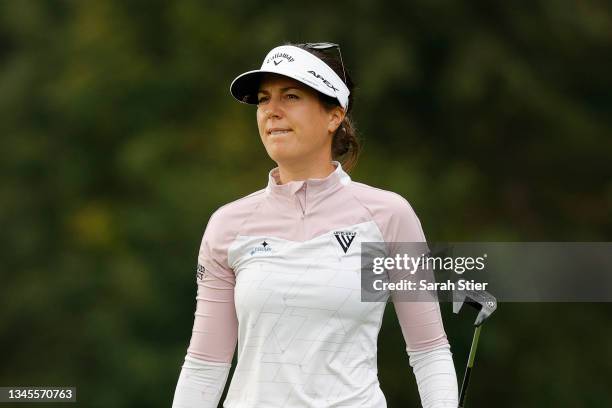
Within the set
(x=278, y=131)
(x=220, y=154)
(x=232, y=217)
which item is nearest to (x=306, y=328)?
(x=232, y=217)

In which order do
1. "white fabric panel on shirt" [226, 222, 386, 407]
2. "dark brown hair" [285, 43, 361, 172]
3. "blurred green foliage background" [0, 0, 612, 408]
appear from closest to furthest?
"white fabric panel on shirt" [226, 222, 386, 407] < "dark brown hair" [285, 43, 361, 172] < "blurred green foliage background" [0, 0, 612, 408]

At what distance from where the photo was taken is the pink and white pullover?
8.82 ft

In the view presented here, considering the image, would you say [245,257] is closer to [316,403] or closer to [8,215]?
[316,403]

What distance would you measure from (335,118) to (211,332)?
52 centimetres

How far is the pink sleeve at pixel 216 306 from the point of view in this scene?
2.84m

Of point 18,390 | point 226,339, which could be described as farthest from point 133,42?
point 226,339

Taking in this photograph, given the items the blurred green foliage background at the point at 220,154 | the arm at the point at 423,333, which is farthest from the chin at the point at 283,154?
the blurred green foliage background at the point at 220,154

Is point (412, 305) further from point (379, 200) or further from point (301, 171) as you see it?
point (301, 171)

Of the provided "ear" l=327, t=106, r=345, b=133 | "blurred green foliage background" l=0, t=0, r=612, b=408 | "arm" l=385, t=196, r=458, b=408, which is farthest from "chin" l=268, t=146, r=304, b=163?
"blurred green foliage background" l=0, t=0, r=612, b=408

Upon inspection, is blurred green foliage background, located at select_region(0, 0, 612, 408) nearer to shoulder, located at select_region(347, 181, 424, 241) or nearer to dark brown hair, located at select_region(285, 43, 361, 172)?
dark brown hair, located at select_region(285, 43, 361, 172)

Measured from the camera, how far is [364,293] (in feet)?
8.95

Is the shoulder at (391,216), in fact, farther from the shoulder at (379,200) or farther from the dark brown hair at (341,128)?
the dark brown hair at (341,128)

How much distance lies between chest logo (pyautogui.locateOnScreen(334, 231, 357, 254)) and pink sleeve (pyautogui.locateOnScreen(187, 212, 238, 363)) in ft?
0.74

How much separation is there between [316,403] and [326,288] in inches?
8.7
